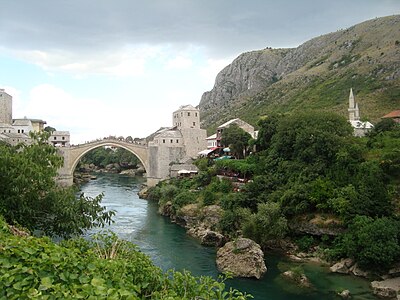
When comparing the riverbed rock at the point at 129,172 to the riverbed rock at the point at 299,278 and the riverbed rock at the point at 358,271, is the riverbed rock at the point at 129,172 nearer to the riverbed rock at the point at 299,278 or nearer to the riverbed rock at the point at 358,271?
the riverbed rock at the point at 299,278

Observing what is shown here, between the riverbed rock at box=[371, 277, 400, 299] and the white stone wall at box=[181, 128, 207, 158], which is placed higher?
the white stone wall at box=[181, 128, 207, 158]

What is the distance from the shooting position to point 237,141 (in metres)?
37.2

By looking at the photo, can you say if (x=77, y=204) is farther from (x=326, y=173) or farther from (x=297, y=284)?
(x=326, y=173)

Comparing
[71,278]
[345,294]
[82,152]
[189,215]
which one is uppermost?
[82,152]

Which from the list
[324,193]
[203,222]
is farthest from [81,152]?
[324,193]

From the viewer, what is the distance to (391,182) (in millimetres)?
21047

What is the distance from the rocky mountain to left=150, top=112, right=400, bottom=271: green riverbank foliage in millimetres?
23356

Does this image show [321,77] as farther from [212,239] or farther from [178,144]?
[212,239]

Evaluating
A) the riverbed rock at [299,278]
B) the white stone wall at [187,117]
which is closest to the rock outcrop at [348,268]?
the riverbed rock at [299,278]

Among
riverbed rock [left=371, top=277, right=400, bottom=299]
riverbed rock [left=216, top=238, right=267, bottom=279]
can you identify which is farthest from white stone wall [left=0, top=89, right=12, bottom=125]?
riverbed rock [left=371, top=277, right=400, bottom=299]

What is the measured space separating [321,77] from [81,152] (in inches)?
1800

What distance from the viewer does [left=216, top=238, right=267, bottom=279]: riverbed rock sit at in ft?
56.6

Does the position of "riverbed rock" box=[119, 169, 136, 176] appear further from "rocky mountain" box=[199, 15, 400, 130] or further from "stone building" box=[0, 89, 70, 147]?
"rocky mountain" box=[199, 15, 400, 130]

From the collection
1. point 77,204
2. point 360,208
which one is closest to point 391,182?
point 360,208
